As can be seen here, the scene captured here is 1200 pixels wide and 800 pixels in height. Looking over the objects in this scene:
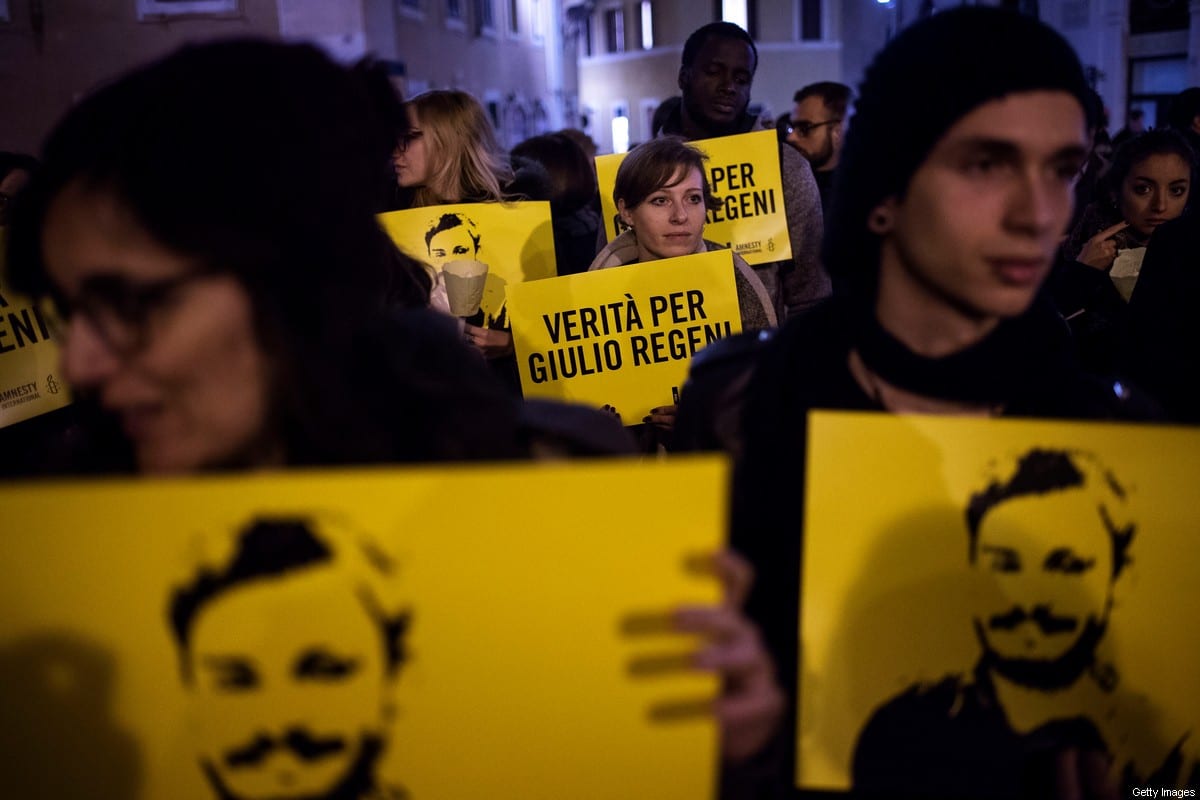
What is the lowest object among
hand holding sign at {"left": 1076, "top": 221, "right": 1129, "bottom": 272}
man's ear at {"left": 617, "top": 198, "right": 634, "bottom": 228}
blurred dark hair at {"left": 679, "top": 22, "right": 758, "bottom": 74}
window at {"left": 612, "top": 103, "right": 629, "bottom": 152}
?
hand holding sign at {"left": 1076, "top": 221, "right": 1129, "bottom": 272}

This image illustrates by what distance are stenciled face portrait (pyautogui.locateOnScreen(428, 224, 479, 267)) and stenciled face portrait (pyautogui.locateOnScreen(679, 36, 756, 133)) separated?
137 cm

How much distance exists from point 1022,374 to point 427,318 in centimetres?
91

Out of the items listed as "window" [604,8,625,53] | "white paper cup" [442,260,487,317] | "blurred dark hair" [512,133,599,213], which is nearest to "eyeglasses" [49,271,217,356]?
"white paper cup" [442,260,487,317]

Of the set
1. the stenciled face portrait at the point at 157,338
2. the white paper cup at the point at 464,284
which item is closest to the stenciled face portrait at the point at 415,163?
the white paper cup at the point at 464,284

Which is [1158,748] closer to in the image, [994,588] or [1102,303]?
[994,588]

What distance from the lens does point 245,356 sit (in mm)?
1169

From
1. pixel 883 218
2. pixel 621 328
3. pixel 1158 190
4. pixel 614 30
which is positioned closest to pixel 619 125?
pixel 614 30

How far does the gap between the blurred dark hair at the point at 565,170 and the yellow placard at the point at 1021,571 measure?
4.43 metres

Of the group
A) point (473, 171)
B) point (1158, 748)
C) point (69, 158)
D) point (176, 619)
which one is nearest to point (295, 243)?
point (69, 158)

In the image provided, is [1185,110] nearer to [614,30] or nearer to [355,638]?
[355,638]

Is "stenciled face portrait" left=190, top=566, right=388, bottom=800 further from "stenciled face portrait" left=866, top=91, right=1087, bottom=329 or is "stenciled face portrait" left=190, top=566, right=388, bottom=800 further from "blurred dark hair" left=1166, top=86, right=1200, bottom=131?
"blurred dark hair" left=1166, top=86, right=1200, bottom=131

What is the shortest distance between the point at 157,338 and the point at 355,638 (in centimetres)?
40

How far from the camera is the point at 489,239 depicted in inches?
160

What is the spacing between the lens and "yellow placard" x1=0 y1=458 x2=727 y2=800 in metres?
1.12
